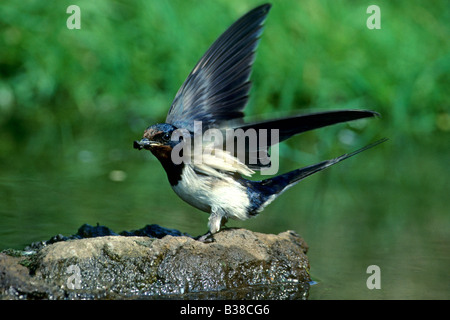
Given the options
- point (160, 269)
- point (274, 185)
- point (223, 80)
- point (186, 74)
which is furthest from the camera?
point (186, 74)

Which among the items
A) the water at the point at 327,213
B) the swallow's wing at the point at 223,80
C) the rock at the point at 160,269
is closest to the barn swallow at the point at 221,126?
the swallow's wing at the point at 223,80

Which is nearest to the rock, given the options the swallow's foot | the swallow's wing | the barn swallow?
the swallow's foot

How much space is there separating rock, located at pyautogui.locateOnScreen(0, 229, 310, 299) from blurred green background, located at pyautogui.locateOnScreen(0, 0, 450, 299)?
6.58 feet

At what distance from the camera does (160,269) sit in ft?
14.7

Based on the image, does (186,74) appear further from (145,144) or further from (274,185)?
(145,144)

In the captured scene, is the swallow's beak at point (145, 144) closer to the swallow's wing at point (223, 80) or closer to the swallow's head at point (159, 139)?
the swallow's head at point (159, 139)

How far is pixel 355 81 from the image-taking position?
32.6 ft

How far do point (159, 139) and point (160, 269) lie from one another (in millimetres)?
856

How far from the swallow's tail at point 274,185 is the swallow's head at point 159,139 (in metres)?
0.62

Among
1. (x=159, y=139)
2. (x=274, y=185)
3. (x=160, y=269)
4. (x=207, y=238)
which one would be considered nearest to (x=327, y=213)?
(x=274, y=185)

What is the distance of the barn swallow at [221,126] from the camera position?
4879 millimetres

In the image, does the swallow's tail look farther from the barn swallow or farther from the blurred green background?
the blurred green background

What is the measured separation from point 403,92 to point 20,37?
4.74 m

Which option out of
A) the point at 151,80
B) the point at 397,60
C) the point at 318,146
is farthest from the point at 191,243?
the point at 397,60
